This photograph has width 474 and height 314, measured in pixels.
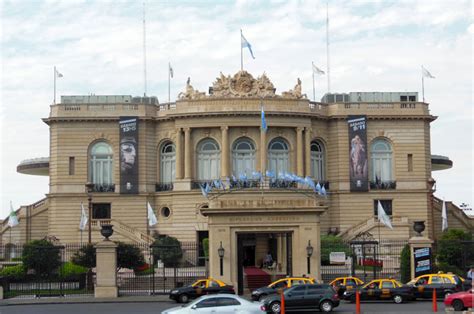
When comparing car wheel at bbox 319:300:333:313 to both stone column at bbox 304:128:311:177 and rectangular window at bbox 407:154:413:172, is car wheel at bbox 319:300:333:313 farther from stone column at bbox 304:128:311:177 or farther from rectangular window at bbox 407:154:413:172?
rectangular window at bbox 407:154:413:172

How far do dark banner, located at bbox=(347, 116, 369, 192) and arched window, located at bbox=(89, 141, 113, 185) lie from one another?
19.4 m

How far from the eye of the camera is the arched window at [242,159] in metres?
70.9

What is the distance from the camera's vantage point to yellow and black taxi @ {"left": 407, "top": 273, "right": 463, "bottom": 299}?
4209cm

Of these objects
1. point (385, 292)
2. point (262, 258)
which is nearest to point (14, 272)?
point (262, 258)

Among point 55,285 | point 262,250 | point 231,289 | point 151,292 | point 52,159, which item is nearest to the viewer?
point 231,289

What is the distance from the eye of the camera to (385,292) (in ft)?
136

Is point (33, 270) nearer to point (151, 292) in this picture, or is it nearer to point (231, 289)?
point (151, 292)

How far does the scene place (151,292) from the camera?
1886 inches

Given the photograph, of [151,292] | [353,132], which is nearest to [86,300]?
[151,292]

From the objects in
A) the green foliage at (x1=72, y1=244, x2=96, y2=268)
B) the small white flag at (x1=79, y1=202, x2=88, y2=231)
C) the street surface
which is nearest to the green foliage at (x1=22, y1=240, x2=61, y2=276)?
the green foliage at (x1=72, y1=244, x2=96, y2=268)

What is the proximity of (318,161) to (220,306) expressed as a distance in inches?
1655

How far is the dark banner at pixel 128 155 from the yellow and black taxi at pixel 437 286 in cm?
3306

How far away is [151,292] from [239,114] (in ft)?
81.1

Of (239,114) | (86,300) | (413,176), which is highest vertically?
(239,114)
